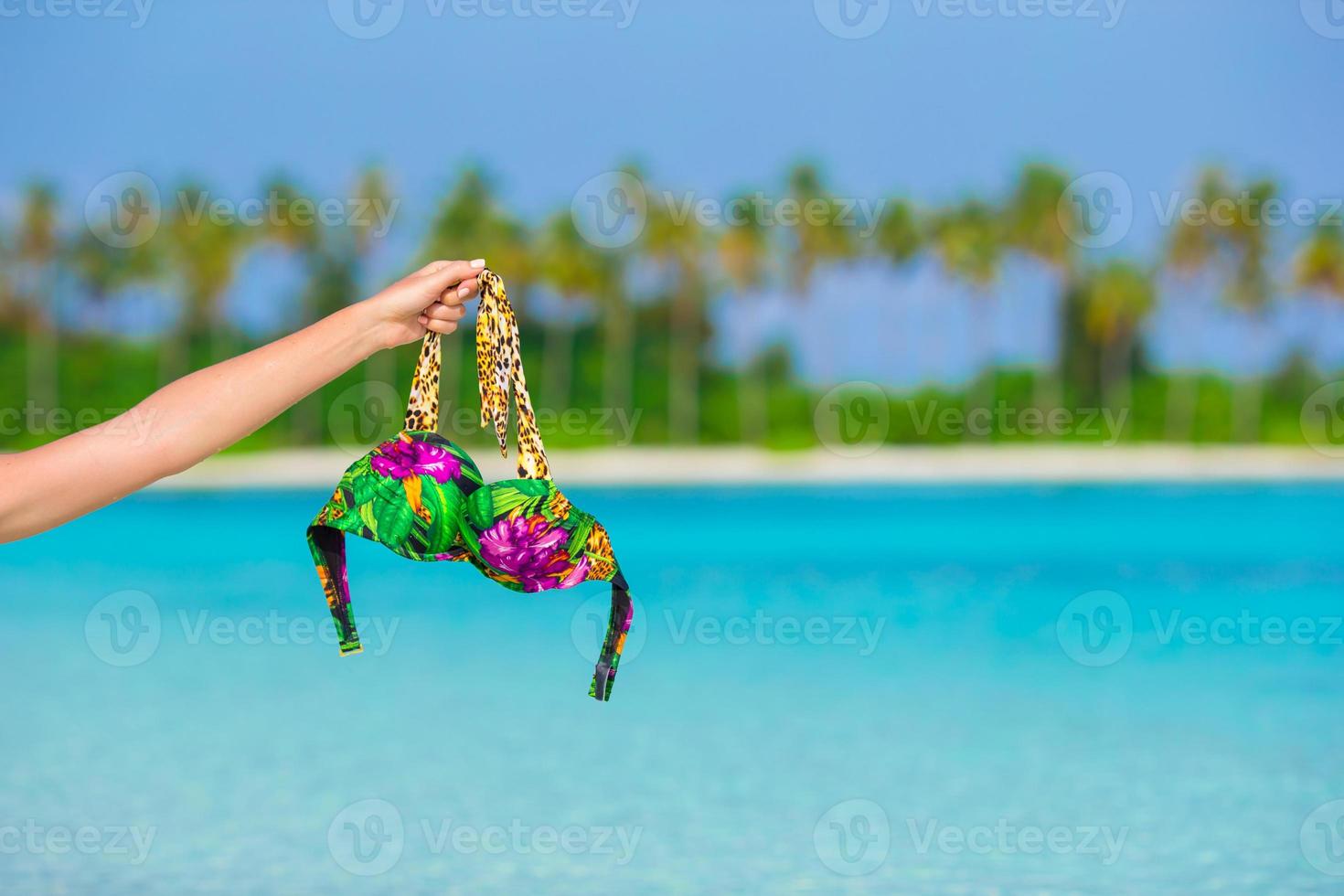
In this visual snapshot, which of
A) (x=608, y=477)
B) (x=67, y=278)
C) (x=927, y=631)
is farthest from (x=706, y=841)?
(x=67, y=278)

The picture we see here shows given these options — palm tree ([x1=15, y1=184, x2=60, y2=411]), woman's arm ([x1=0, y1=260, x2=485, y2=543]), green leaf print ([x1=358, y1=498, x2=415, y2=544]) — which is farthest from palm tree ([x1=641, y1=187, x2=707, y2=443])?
woman's arm ([x1=0, y1=260, x2=485, y2=543])

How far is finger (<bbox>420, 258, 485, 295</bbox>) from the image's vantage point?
73.1 inches

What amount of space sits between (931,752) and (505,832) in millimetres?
2653

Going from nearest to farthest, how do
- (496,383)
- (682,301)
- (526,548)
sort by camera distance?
1. (526,548)
2. (496,383)
3. (682,301)

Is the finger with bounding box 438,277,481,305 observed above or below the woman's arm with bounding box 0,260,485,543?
above

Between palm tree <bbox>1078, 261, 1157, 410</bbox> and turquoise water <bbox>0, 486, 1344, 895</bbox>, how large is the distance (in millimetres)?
23086

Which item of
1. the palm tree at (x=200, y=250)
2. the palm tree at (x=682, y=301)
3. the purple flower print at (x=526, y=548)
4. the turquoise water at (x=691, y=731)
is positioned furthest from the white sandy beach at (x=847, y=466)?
the purple flower print at (x=526, y=548)

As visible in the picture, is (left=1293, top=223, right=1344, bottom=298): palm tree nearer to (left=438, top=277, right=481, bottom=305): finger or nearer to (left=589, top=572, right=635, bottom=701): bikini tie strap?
(left=589, top=572, right=635, bottom=701): bikini tie strap

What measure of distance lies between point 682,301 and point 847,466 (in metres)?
8.86

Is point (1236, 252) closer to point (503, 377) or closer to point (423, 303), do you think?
point (503, 377)

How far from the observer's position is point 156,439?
1.27 m

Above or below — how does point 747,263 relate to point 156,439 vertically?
below

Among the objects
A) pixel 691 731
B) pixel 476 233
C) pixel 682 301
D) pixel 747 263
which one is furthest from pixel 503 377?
pixel 682 301

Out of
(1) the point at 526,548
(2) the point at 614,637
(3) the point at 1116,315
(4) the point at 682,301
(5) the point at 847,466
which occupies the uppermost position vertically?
(1) the point at 526,548
